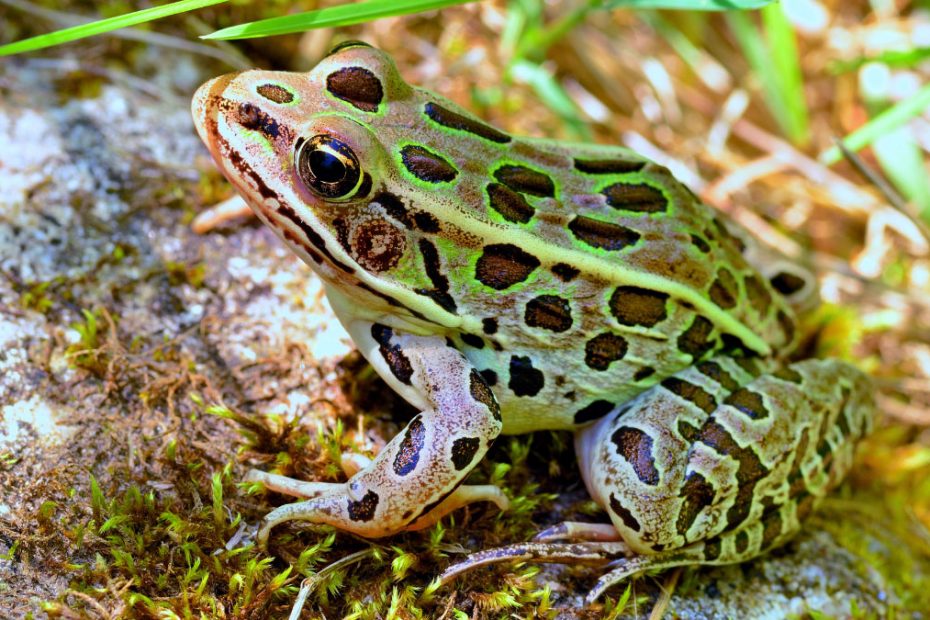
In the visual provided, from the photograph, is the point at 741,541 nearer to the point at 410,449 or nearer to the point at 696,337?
the point at 696,337

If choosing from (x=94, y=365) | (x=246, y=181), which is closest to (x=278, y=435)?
(x=94, y=365)

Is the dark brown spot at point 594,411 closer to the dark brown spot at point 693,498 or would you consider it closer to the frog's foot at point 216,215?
the dark brown spot at point 693,498

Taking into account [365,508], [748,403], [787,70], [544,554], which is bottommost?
[544,554]

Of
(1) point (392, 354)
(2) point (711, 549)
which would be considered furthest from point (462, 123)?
(2) point (711, 549)

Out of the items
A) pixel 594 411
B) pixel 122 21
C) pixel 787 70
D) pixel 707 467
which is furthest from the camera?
pixel 787 70

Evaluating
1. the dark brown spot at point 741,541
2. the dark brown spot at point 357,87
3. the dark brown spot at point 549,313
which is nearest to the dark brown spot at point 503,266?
the dark brown spot at point 549,313

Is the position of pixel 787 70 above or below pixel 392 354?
above
